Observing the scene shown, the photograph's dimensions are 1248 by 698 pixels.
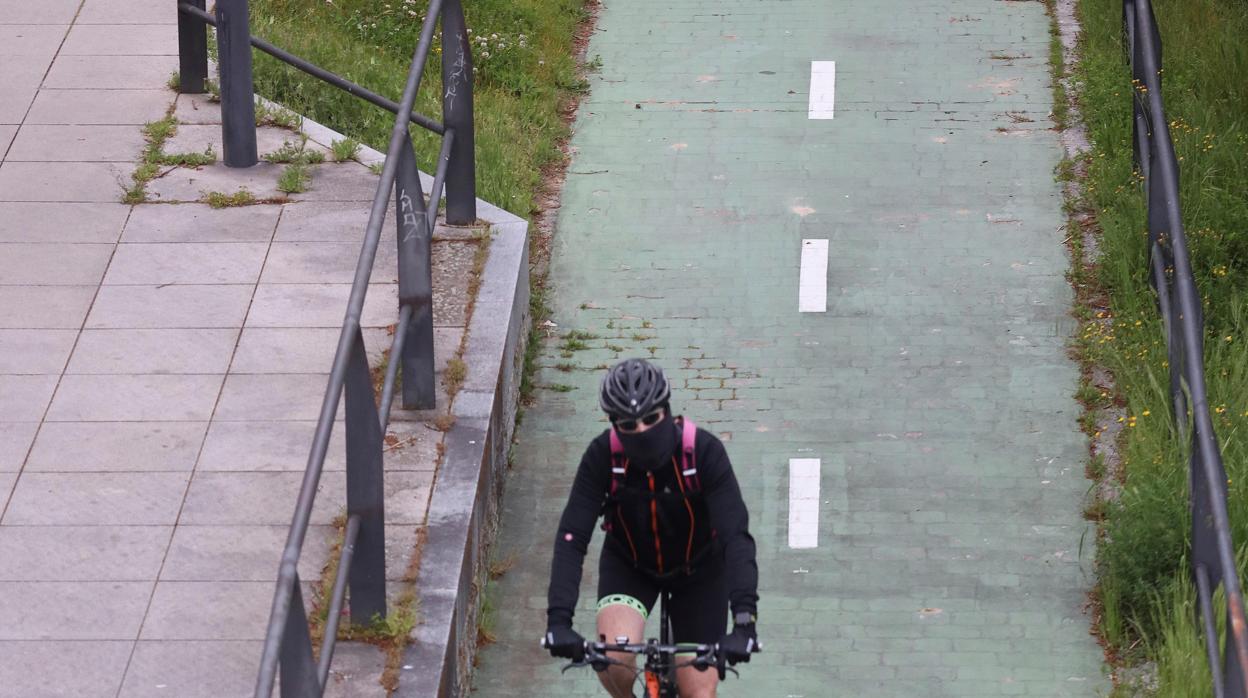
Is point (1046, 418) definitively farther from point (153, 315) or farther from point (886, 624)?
point (153, 315)

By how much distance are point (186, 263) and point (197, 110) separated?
6.25 ft

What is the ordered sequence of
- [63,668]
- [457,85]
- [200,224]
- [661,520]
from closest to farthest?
[661,520] < [63,668] < [457,85] < [200,224]

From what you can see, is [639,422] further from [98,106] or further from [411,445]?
[98,106]

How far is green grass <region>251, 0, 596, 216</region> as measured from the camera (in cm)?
1169

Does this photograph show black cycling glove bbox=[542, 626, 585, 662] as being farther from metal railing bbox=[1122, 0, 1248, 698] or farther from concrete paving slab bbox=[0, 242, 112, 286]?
concrete paving slab bbox=[0, 242, 112, 286]

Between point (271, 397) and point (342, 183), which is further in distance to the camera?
point (342, 183)

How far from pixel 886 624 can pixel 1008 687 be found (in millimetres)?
638

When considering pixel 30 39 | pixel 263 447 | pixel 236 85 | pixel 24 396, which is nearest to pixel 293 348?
pixel 263 447

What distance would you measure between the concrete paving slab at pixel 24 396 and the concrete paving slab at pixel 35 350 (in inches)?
2.9

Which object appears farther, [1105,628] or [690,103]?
[690,103]

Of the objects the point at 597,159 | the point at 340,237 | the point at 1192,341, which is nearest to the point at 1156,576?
the point at 1192,341

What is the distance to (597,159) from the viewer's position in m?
12.5

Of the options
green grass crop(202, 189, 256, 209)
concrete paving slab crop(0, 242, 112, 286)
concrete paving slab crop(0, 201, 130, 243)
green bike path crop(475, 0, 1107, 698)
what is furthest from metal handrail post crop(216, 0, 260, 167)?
green bike path crop(475, 0, 1107, 698)

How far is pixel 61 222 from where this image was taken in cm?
1004
